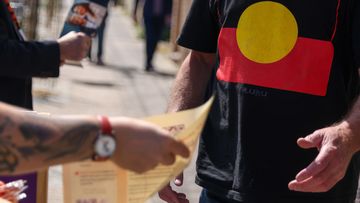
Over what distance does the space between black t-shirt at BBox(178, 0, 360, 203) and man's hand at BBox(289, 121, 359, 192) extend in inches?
11.4

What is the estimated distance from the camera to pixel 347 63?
8.41ft

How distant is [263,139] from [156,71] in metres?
9.84

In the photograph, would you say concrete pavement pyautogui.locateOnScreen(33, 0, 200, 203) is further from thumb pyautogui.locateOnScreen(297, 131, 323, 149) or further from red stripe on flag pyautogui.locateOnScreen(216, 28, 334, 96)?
thumb pyautogui.locateOnScreen(297, 131, 323, 149)

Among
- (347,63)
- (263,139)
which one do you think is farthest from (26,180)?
(347,63)

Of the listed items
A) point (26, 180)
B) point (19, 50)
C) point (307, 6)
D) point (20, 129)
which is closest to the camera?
point (20, 129)

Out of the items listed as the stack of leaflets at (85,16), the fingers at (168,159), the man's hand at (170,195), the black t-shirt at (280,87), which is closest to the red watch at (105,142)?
the fingers at (168,159)

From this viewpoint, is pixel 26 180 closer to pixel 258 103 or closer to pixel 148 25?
pixel 258 103

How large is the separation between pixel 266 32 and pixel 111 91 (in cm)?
790

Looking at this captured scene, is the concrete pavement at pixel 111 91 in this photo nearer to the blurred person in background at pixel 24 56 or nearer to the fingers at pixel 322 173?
the blurred person in background at pixel 24 56

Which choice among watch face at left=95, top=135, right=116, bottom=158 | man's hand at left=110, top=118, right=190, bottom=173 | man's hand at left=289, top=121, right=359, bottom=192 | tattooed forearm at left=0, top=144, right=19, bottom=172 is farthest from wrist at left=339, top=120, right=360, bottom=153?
tattooed forearm at left=0, top=144, right=19, bottom=172

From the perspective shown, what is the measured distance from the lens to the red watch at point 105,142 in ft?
5.79

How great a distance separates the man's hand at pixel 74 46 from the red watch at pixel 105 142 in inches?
57.2

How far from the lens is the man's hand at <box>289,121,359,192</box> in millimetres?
2221

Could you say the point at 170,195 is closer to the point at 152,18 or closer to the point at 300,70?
the point at 300,70
